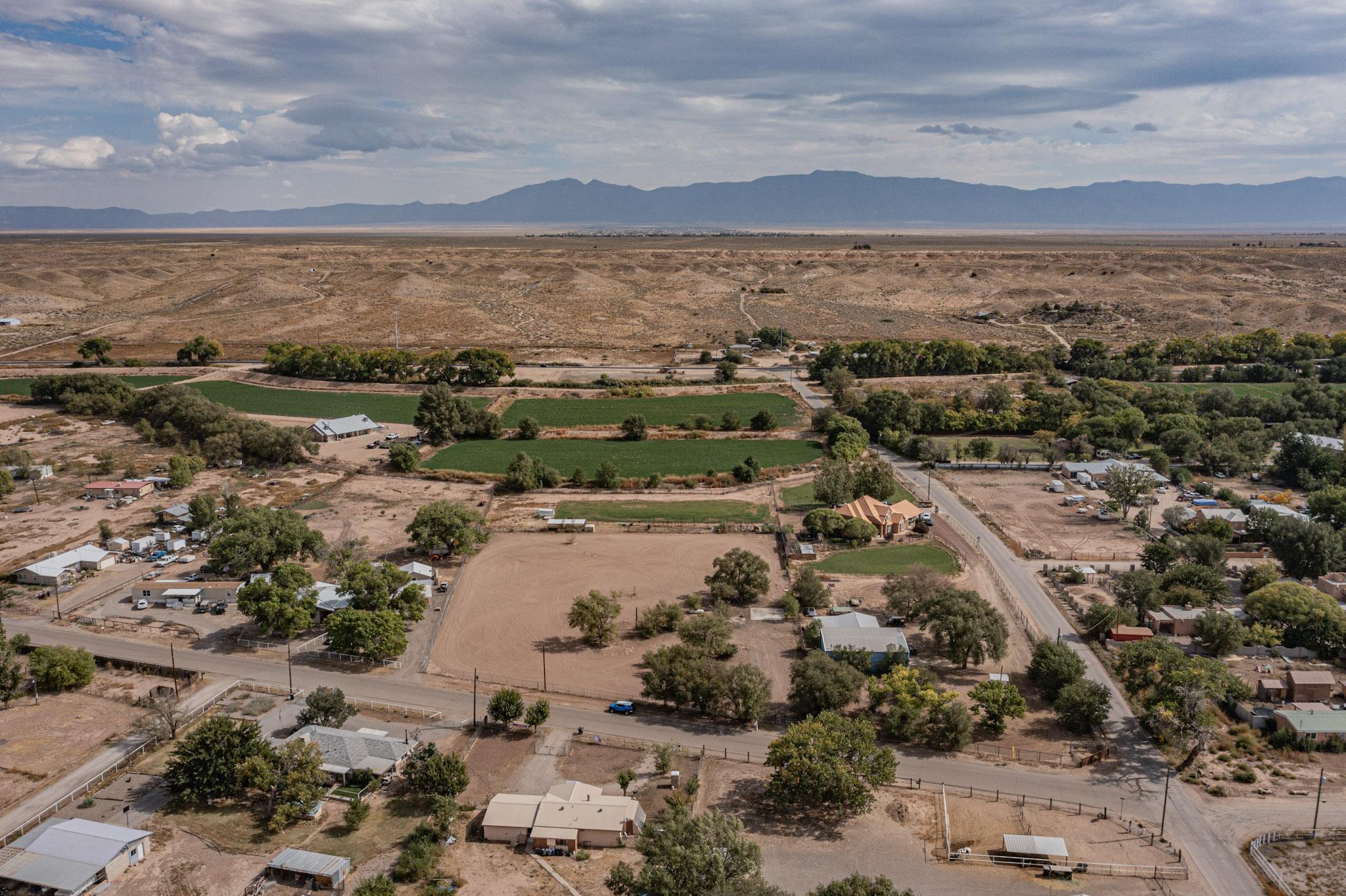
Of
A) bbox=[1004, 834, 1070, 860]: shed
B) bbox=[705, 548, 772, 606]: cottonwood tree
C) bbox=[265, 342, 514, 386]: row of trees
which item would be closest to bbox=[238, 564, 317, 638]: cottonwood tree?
bbox=[705, 548, 772, 606]: cottonwood tree

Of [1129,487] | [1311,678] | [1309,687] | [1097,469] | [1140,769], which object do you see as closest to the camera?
[1140,769]

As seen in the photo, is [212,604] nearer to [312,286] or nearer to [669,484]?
[669,484]

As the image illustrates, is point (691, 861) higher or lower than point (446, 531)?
lower

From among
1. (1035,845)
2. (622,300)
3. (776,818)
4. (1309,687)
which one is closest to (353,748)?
(776,818)

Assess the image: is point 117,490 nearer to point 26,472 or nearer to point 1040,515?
point 26,472

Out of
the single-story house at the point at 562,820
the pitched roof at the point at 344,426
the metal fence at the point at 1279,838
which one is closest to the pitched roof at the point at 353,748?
the single-story house at the point at 562,820

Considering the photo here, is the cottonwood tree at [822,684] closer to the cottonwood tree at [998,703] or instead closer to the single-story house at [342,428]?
the cottonwood tree at [998,703]
